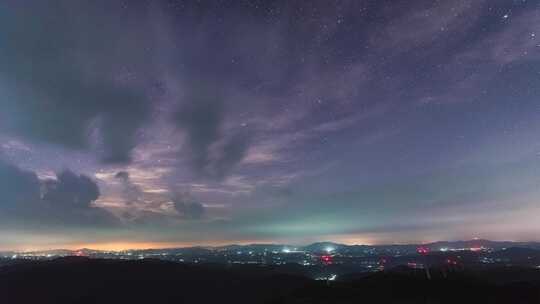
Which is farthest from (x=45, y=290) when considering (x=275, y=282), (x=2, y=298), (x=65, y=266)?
(x=275, y=282)

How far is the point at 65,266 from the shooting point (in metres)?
158

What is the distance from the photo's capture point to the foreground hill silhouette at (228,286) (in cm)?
6756

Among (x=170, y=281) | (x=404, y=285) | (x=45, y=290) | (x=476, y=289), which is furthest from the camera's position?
(x=170, y=281)

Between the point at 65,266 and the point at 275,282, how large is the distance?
86.3 metres

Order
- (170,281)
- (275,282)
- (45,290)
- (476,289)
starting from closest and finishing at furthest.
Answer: (476,289), (45,290), (275,282), (170,281)

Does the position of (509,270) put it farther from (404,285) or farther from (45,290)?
(45,290)

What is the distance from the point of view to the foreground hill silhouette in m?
67.6

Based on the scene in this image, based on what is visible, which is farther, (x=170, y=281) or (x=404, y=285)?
(x=170, y=281)

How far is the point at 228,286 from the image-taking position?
136 metres

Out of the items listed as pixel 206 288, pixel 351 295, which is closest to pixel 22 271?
pixel 206 288

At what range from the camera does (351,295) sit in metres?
71.6

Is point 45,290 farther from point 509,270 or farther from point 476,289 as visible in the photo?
point 509,270

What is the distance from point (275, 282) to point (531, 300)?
86.0m


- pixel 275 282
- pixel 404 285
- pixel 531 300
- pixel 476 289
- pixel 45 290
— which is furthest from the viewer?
pixel 275 282
